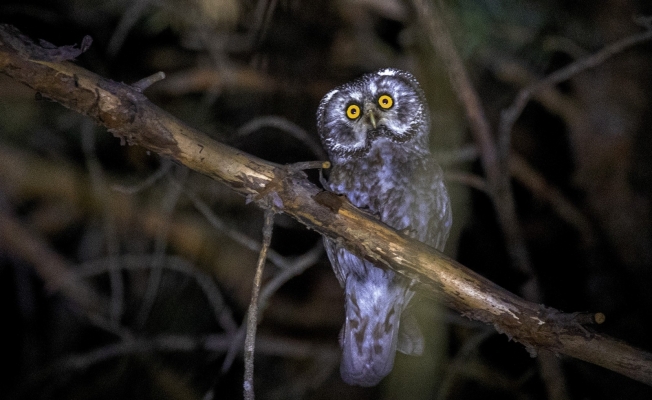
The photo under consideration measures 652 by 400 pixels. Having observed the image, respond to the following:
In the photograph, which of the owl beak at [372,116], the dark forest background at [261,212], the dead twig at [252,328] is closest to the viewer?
the dead twig at [252,328]

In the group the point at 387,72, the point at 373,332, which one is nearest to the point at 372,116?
the point at 387,72

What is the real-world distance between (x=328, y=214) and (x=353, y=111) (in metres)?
0.73

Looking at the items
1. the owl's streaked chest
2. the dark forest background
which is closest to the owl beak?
the owl's streaked chest

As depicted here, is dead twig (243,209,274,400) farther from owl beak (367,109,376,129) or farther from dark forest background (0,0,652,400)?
dark forest background (0,0,652,400)

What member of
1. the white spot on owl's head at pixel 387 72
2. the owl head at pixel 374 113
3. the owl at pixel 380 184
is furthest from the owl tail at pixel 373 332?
the white spot on owl's head at pixel 387 72

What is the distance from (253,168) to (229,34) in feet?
7.94

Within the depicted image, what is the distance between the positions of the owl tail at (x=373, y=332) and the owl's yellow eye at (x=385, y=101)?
72 cm

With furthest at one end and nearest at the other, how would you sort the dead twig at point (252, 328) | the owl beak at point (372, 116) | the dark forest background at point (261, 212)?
the dark forest background at point (261, 212)
the owl beak at point (372, 116)
the dead twig at point (252, 328)

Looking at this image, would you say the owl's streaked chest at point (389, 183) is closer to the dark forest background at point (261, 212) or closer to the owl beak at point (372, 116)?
the owl beak at point (372, 116)

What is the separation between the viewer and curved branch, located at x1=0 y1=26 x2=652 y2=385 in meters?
1.69

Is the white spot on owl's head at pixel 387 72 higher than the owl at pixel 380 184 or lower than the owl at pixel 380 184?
higher

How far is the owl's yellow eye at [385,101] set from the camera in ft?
8.06

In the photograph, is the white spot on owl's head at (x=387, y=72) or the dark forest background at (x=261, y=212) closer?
the white spot on owl's head at (x=387, y=72)

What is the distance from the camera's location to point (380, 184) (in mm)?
2463
